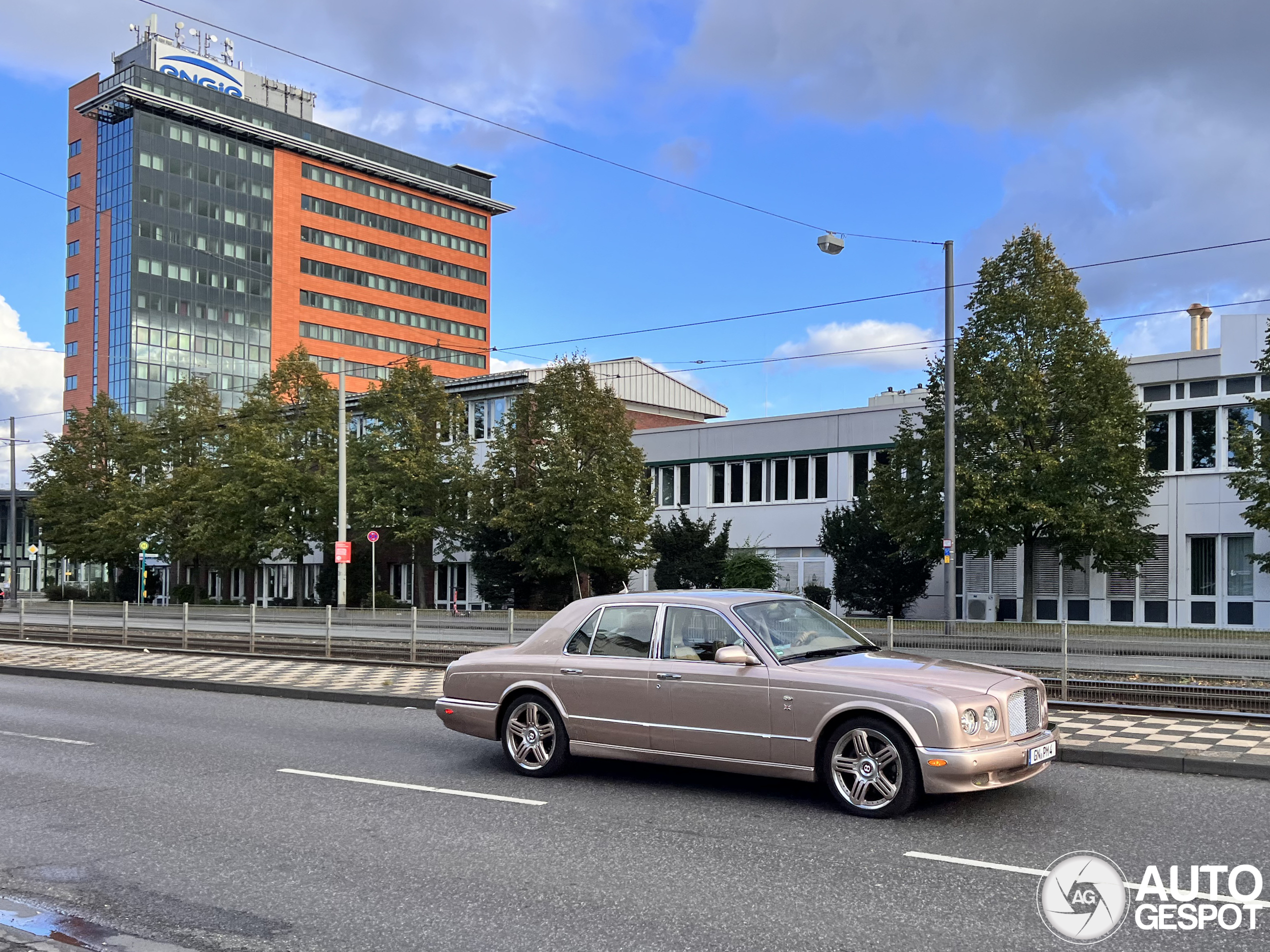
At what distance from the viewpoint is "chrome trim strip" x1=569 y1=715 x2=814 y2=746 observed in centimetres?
816

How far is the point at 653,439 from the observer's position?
156 ft

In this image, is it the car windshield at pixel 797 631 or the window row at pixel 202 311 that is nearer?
the car windshield at pixel 797 631

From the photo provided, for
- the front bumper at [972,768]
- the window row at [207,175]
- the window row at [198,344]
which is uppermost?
the window row at [207,175]

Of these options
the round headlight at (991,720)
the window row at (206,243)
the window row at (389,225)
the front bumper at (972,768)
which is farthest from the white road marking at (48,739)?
the window row at (389,225)

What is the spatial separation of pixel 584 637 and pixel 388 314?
102 m

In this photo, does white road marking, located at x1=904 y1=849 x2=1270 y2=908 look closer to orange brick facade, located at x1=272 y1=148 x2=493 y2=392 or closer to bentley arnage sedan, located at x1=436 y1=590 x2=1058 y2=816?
bentley arnage sedan, located at x1=436 y1=590 x2=1058 y2=816

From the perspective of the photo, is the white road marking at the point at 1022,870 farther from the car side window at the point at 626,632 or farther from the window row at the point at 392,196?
the window row at the point at 392,196

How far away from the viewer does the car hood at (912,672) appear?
7.81m

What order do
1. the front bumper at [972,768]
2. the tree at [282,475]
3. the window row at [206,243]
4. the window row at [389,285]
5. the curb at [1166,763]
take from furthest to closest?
the window row at [389,285], the window row at [206,243], the tree at [282,475], the curb at [1166,763], the front bumper at [972,768]

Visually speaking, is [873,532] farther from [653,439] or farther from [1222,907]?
[1222,907]

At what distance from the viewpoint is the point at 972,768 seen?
7469 mm

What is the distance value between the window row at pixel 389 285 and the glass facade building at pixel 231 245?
0.15 m

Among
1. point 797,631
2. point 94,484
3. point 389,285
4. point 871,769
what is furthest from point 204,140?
point 871,769

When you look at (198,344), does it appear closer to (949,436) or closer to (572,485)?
(572,485)
